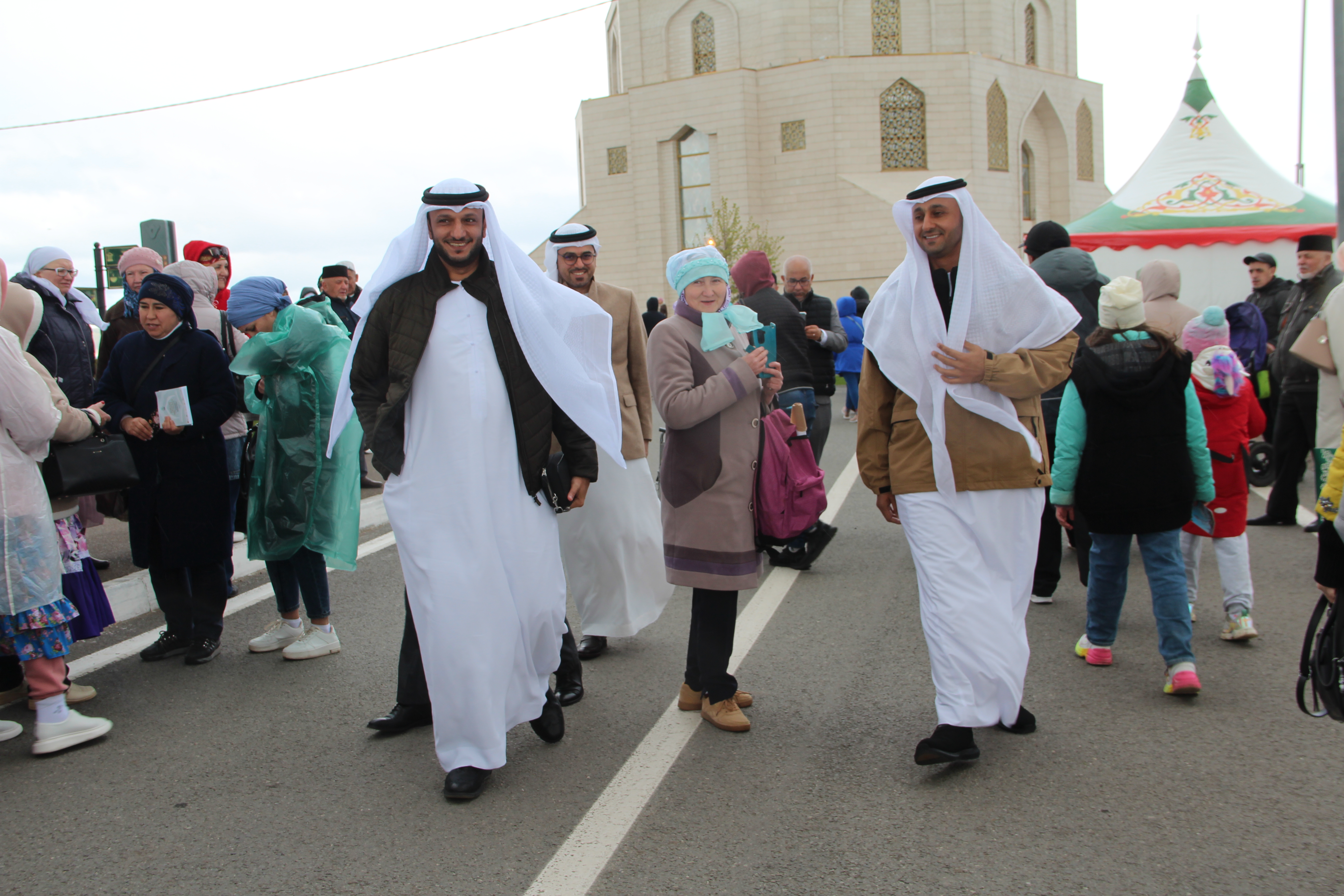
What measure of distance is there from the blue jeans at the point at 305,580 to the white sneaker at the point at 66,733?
115 cm

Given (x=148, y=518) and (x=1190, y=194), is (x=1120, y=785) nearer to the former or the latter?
(x=148, y=518)

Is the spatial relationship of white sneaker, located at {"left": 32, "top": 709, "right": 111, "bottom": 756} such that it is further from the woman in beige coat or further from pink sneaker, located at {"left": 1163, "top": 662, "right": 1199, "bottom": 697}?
pink sneaker, located at {"left": 1163, "top": 662, "right": 1199, "bottom": 697}

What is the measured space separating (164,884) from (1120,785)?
116 inches

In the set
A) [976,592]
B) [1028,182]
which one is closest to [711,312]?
[976,592]

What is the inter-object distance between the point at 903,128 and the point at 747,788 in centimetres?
3959

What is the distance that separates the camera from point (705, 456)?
13.4 ft

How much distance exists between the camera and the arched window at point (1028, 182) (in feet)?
139

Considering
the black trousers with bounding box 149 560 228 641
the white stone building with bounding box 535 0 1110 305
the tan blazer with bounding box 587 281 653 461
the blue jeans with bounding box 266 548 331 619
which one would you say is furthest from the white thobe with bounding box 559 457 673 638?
the white stone building with bounding box 535 0 1110 305

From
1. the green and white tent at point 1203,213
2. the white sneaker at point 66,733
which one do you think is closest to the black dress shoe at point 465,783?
the white sneaker at point 66,733

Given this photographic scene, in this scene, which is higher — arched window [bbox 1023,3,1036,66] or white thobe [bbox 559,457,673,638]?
arched window [bbox 1023,3,1036,66]

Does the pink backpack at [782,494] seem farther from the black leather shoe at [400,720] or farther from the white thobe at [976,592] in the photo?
the black leather shoe at [400,720]

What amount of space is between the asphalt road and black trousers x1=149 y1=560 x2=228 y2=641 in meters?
0.22

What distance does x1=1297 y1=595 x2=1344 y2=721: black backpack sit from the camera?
9.14 ft

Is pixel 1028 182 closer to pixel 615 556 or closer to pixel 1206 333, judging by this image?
pixel 1206 333
